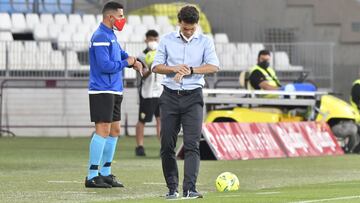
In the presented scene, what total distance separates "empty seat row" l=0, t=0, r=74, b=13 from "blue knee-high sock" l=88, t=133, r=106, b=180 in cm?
1825

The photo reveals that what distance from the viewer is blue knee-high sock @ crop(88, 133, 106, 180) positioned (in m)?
14.2

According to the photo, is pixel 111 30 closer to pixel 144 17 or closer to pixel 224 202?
pixel 224 202

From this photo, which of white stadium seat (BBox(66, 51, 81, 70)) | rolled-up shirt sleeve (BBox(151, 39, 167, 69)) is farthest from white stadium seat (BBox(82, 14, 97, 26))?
rolled-up shirt sleeve (BBox(151, 39, 167, 69))

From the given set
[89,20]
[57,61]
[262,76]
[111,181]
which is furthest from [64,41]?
[111,181]

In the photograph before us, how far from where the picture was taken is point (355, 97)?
914 inches

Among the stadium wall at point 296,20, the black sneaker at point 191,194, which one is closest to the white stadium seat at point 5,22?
the stadium wall at point 296,20

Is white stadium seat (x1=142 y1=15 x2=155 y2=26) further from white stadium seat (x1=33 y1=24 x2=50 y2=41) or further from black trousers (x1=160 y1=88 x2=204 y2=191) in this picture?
black trousers (x1=160 y1=88 x2=204 y2=191)

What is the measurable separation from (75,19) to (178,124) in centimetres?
2016

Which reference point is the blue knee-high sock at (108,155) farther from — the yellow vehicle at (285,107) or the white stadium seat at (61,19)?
the white stadium seat at (61,19)

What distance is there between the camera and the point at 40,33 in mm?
31406

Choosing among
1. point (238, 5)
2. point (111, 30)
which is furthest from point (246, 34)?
point (111, 30)

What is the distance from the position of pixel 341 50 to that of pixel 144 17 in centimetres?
571

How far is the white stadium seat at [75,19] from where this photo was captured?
32.4 meters

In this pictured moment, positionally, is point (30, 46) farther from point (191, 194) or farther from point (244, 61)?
point (191, 194)
